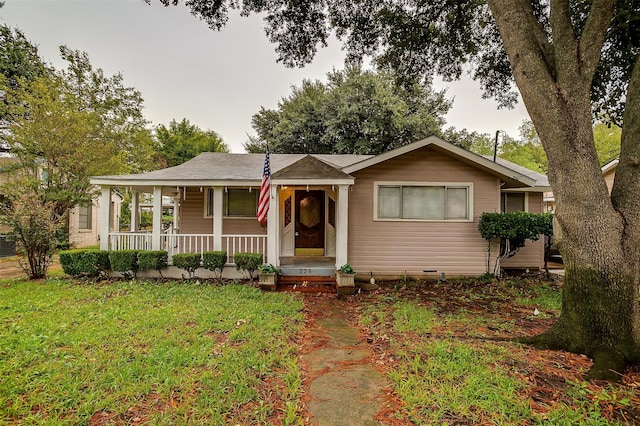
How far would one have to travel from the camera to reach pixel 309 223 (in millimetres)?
8695

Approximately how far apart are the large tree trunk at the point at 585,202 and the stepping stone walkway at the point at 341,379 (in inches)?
91.6

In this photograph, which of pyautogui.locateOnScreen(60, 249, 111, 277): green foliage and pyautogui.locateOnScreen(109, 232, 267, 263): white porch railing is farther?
pyautogui.locateOnScreen(109, 232, 267, 263): white porch railing

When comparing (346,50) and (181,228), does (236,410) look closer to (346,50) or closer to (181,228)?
(181,228)

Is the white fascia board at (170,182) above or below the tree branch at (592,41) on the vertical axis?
below

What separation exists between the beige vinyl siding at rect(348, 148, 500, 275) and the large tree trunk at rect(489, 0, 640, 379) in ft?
13.1

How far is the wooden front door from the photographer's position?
866 cm

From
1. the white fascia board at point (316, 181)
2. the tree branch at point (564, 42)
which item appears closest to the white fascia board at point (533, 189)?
the white fascia board at point (316, 181)

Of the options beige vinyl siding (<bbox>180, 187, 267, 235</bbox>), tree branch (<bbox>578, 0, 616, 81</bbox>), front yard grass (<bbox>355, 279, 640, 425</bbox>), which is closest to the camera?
front yard grass (<bbox>355, 279, 640, 425</bbox>)

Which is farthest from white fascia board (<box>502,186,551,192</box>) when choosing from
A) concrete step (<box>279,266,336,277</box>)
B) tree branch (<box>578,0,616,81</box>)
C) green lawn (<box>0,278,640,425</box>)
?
concrete step (<box>279,266,336,277</box>)

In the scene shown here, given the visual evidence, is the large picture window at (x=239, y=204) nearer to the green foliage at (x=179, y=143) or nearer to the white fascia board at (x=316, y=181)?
the white fascia board at (x=316, y=181)

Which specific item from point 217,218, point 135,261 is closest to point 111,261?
point 135,261

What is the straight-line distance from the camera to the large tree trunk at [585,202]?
3178mm

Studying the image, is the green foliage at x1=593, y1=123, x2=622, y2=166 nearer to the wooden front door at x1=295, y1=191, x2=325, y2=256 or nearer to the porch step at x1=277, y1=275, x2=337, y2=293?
the wooden front door at x1=295, y1=191, x2=325, y2=256

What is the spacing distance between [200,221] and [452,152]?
771 cm
